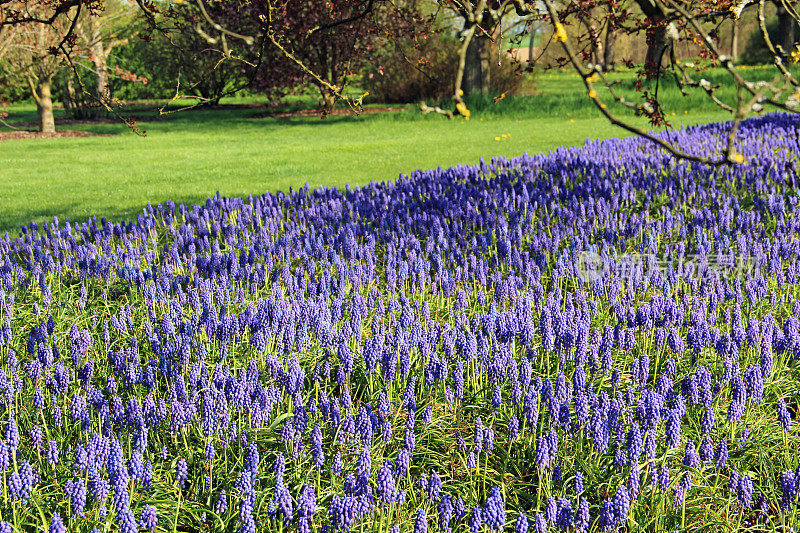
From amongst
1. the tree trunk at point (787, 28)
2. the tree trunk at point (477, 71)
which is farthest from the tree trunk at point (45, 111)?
the tree trunk at point (787, 28)

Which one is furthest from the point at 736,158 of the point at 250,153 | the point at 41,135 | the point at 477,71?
the point at 477,71

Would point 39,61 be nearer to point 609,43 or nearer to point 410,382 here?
→ point 609,43

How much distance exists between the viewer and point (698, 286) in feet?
17.2

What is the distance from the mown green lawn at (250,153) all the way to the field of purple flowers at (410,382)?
4.46 meters

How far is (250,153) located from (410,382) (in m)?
14.8

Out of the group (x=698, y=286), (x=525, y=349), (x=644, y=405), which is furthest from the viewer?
(x=698, y=286)

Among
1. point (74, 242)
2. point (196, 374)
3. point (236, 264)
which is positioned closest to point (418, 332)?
point (196, 374)

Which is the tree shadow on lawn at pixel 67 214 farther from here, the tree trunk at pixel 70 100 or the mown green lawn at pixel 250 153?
the tree trunk at pixel 70 100

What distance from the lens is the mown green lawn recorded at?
11531 mm

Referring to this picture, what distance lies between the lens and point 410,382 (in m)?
3.48

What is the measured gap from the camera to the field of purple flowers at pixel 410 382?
112 inches

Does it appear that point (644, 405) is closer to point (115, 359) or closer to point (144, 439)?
point (144, 439)

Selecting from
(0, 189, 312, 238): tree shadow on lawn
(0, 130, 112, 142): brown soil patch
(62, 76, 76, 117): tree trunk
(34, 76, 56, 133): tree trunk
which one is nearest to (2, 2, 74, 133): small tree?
(34, 76, 56, 133): tree trunk

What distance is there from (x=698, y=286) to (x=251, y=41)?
3.57 meters
